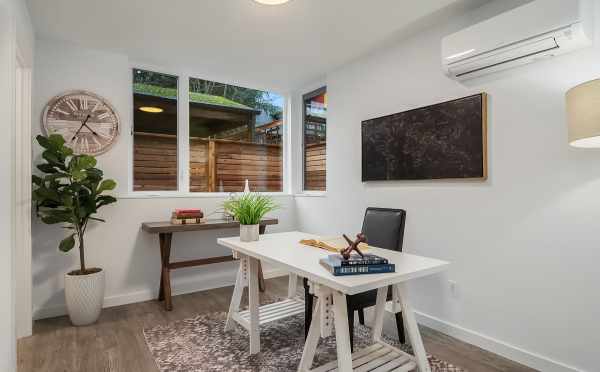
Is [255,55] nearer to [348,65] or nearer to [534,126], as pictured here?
[348,65]

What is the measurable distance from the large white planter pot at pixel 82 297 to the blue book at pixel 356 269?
2146 millimetres

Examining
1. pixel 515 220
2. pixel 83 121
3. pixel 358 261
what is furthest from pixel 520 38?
pixel 83 121

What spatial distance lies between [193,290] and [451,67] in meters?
3.20

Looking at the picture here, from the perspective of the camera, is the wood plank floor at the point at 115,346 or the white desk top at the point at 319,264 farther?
the wood plank floor at the point at 115,346

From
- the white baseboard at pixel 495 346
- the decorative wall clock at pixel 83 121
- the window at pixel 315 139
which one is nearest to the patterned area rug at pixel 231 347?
the white baseboard at pixel 495 346

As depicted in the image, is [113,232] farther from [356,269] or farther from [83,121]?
[356,269]

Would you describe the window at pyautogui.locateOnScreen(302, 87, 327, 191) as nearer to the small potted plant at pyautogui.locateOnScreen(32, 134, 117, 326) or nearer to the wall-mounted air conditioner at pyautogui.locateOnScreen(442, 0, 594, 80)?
the wall-mounted air conditioner at pyautogui.locateOnScreen(442, 0, 594, 80)

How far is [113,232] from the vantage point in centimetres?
317

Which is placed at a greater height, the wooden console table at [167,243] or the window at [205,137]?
the window at [205,137]

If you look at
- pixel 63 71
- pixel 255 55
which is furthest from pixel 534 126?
pixel 63 71

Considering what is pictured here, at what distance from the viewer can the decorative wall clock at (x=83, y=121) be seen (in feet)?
9.52

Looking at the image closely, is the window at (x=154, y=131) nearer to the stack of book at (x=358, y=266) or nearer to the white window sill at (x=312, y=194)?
the white window sill at (x=312, y=194)

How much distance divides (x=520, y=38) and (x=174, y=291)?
3.59 m

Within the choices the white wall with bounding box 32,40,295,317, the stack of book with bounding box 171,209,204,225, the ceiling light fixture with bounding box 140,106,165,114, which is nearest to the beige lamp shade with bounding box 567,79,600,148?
the stack of book with bounding box 171,209,204,225
